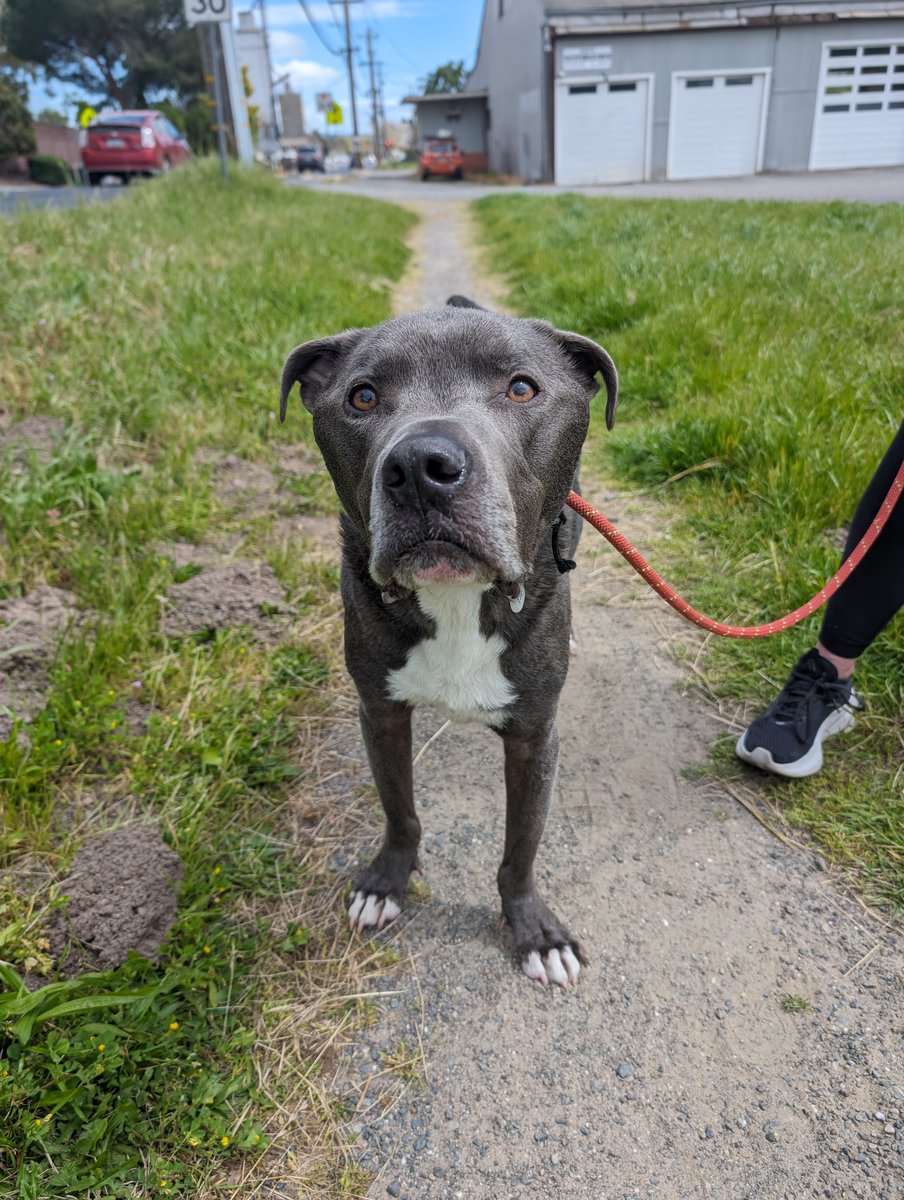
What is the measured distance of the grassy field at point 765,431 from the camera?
270 cm

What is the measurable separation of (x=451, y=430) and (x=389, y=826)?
1347 mm

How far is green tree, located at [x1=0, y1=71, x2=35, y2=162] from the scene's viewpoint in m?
28.4

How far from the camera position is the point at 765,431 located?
402 centimetres

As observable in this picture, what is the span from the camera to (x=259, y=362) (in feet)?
18.7

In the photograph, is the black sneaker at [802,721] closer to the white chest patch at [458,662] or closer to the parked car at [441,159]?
the white chest patch at [458,662]

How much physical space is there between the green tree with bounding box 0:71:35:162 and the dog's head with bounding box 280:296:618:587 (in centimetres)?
3472

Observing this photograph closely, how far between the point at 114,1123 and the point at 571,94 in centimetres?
2764

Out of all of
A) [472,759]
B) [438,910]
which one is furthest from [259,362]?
Result: [438,910]

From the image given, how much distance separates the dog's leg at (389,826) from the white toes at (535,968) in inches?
16.5

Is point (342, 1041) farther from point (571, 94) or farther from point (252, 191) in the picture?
point (571, 94)

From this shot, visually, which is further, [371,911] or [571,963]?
[371,911]

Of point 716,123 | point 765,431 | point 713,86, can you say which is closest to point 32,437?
point 765,431

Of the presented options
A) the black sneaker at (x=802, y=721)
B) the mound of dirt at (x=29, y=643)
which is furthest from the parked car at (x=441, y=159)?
the black sneaker at (x=802, y=721)

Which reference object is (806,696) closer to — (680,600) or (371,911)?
(680,600)
